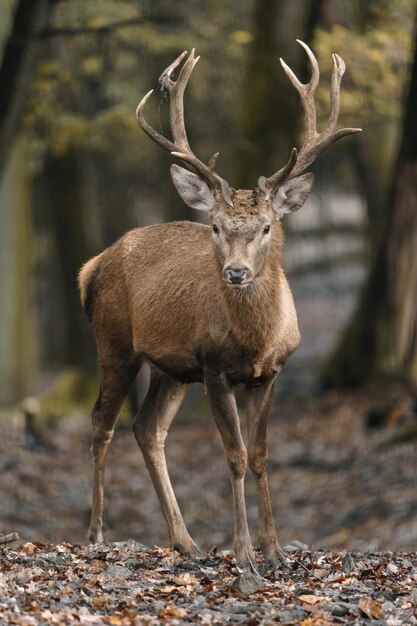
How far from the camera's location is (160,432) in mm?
10039

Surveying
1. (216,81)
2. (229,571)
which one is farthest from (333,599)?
(216,81)

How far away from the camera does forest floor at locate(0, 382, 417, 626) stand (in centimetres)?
770

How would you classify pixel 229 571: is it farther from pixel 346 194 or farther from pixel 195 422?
pixel 346 194

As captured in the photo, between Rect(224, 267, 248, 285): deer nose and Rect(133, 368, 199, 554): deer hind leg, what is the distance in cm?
174

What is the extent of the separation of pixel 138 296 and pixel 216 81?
13050 millimetres

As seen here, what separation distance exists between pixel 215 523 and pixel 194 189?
18.6 ft

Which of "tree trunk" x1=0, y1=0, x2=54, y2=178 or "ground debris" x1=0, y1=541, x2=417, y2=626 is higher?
"tree trunk" x1=0, y1=0, x2=54, y2=178

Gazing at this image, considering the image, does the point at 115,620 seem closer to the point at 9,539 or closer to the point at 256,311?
the point at 9,539

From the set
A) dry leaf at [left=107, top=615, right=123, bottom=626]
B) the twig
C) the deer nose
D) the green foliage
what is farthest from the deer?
the green foliage

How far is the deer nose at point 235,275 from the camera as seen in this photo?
27.8 feet

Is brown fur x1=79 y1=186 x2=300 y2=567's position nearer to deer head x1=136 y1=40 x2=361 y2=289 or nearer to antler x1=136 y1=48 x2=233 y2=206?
deer head x1=136 y1=40 x2=361 y2=289

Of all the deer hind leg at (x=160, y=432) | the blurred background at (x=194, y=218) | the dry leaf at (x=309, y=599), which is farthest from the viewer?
the blurred background at (x=194, y=218)

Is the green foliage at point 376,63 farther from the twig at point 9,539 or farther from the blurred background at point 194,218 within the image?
the twig at point 9,539

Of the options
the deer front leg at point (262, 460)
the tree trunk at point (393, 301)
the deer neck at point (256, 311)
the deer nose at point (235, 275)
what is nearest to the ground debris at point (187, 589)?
the deer front leg at point (262, 460)
